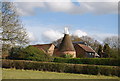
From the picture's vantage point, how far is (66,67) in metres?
24.9

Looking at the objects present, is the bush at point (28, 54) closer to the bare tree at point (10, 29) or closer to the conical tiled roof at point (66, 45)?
the bare tree at point (10, 29)

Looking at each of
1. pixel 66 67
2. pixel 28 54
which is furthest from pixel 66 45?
pixel 66 67

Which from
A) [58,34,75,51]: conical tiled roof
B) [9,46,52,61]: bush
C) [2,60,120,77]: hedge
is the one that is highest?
[58,34,75,51]: conical tiled roof

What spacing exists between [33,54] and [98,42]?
1616 inches

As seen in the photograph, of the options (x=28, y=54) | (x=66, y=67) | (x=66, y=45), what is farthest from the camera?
(x=66, y=45)

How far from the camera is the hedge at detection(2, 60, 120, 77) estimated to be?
2190cm

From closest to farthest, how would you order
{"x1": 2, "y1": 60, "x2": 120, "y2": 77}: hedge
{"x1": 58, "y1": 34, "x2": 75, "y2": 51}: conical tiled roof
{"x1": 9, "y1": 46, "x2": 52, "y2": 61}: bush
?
{"x1": 2, "y1": 60, "x2": 120, "y2": 77}: hedge → {"x1": 9, "y1": 46, "x2": 52, "y2": 61}: bush → {"x1": 58, "y1": 34, "x2": 75, "y2": 51}: conical tiled roof

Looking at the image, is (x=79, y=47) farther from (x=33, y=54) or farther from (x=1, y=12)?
(x=1, y=12)

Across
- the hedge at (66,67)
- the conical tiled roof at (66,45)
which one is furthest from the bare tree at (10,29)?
the conical tiled roof at (66,45)

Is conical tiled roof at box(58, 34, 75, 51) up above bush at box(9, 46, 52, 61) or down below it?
above

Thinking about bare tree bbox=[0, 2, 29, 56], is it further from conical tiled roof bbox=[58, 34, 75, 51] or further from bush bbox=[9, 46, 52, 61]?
conical tiled roof bbox=[58, 34, 75, 51]

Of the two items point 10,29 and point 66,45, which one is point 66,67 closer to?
point 10,29

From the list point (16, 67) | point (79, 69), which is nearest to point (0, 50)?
point (16, 67)

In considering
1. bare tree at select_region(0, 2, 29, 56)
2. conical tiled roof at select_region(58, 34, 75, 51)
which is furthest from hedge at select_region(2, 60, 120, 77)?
conical tiled roof at select_region(58, 34, 75, 51)
